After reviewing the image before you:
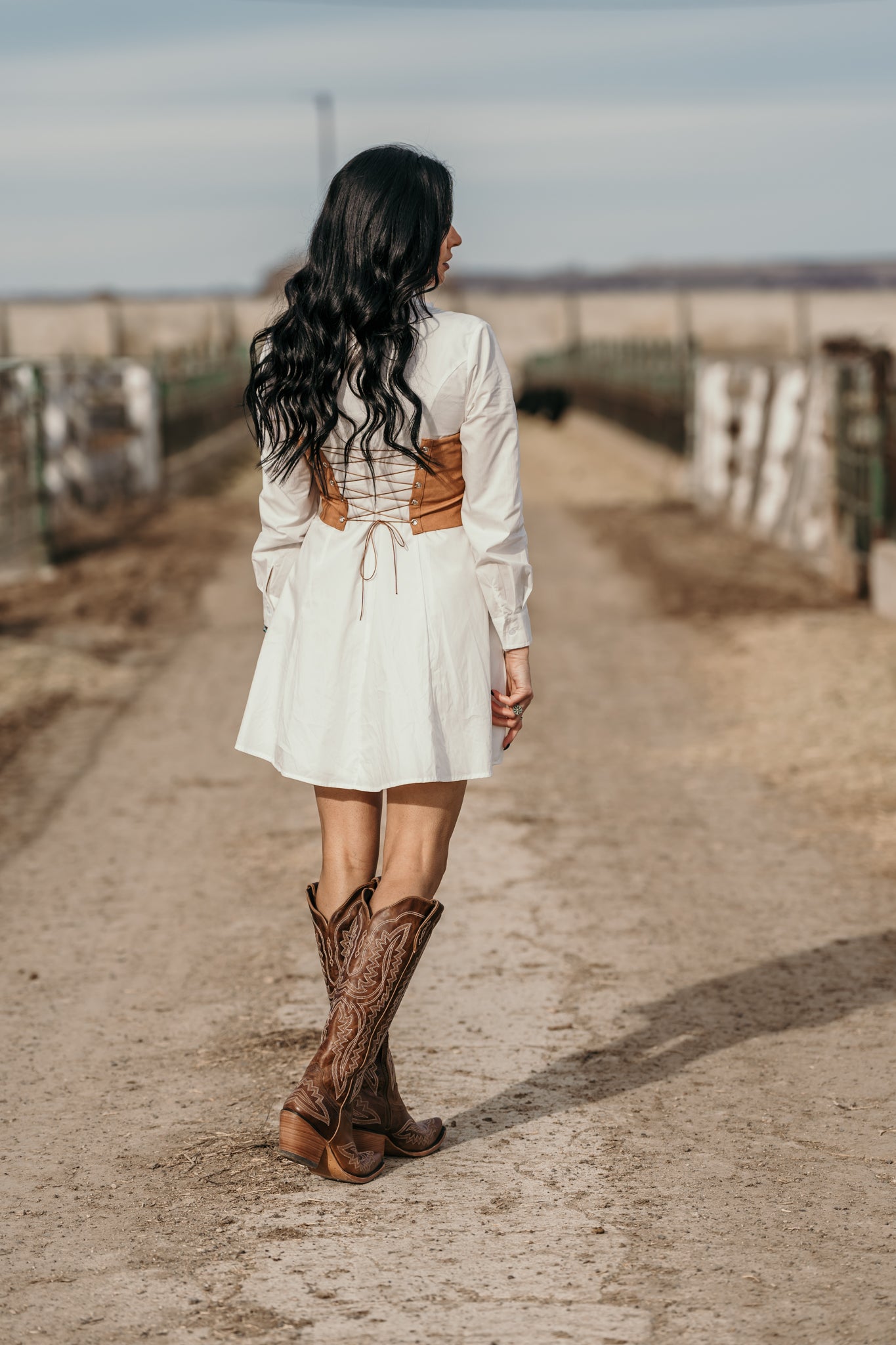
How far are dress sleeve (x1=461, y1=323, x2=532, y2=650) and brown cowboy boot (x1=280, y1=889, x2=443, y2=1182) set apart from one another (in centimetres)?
62

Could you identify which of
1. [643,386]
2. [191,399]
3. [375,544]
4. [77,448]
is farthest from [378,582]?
[643,386]

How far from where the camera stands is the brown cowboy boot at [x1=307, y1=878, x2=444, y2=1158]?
327 cm

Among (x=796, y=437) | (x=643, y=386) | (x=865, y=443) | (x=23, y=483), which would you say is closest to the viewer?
(x=865, y=443)

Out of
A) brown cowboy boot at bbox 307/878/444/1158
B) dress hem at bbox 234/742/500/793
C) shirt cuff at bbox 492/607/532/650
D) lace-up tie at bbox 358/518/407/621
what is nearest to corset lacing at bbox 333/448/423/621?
lace-up tie at bbox 358/518/407/621

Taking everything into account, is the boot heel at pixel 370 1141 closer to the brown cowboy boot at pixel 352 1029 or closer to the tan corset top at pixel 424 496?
the brown cowboy boot at pixel 352 1029

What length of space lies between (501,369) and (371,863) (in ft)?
3.35

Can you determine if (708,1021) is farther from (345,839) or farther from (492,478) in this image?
(492,478)

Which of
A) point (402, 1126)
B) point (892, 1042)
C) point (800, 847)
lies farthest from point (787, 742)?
point (402, 1126)

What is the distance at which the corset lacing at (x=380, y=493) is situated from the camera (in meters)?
3.13

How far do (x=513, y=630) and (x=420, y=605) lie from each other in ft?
0.63

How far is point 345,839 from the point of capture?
3.27 meters

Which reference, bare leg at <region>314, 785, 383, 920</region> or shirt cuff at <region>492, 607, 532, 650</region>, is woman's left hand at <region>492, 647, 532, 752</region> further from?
bare leg at <region>314, 785, 383, 920</region>

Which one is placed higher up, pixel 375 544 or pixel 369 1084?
pixel 375 544

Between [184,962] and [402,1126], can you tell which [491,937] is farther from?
[402,1126]
